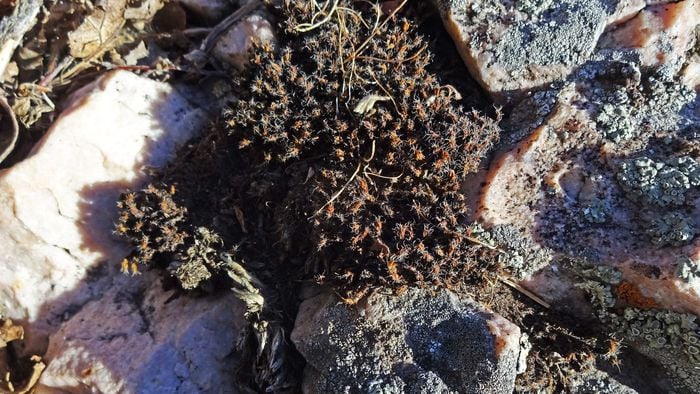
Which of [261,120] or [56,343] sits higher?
[261,120]

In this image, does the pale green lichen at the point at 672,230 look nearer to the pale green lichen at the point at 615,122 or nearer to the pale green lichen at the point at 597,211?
the pale green lichen at the point at 597,211

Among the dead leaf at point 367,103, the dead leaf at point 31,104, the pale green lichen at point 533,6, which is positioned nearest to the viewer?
the dead leaf at point 367,103

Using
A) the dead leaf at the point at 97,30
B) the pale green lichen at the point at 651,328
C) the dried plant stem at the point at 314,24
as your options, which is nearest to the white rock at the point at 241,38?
the dried plant stem at the point at 314,24

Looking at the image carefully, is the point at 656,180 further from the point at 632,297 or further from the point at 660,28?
the point at 660,28

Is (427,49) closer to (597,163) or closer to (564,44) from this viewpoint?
(564,44)

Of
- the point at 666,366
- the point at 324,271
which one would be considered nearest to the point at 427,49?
the point at 324,271

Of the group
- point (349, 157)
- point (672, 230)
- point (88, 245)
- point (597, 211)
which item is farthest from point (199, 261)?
point (672, 230)
